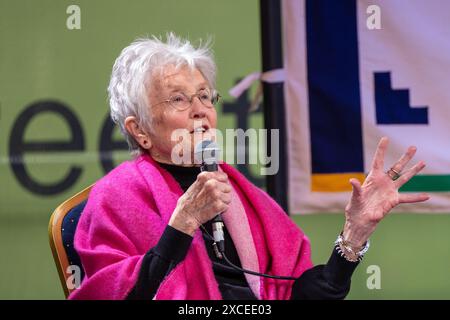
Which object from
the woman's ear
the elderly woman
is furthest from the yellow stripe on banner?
the woman's ear

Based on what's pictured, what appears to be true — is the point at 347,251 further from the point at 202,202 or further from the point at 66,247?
the point at 66,247

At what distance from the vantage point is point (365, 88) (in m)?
3.36

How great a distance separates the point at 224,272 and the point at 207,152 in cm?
39

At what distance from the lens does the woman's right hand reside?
205 cm

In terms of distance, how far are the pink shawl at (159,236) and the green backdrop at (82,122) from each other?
124 centimetres

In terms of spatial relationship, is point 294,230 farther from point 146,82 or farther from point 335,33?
point 335,33

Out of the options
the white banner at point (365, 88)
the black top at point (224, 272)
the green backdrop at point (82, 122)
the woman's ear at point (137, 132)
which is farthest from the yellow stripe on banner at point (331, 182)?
the woman's ear at point (137, 132)

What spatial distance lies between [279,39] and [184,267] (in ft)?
3.95

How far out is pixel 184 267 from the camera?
223cm

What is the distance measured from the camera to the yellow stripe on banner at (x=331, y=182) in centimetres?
339

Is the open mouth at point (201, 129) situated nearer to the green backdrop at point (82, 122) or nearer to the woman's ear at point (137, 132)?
the woman's ear at point (137, 132)

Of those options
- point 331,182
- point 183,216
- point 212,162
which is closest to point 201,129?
point 212,162

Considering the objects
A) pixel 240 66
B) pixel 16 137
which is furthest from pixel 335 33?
pixel 16 137

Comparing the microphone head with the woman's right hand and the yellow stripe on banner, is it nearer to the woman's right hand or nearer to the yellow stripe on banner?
the woman's right hand
